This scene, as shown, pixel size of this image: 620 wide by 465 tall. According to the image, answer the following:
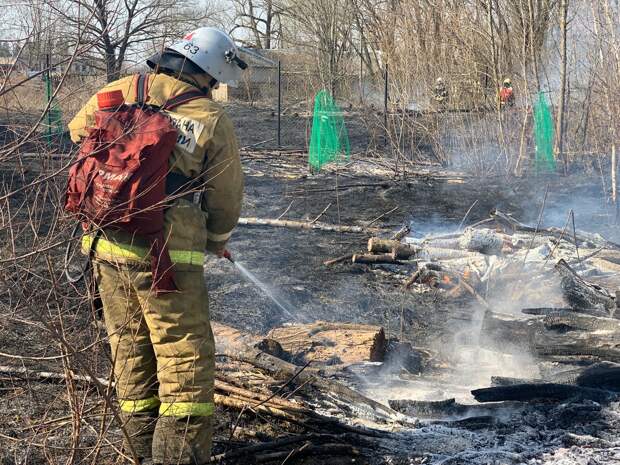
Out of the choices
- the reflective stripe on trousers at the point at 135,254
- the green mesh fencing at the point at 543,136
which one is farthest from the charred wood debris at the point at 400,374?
the green mesh fencing at the point at 543,136

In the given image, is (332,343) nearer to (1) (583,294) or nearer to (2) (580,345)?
(2) (580,345)

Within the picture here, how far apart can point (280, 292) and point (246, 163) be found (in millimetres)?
8364

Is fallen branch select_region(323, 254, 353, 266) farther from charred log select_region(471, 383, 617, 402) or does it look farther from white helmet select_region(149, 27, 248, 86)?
white helmet select_region(149, 27, 248, 86)

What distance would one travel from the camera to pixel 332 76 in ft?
88.9

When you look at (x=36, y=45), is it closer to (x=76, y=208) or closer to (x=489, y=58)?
(x=76, y=208)

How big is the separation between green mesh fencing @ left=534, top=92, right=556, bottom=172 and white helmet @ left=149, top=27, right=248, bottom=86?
11.7 meters

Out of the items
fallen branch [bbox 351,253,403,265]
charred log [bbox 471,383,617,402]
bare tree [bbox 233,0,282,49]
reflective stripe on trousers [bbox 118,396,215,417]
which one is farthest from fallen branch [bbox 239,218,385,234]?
bare tree [bbox 233,0,282,49]

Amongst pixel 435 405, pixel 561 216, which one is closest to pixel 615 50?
pixel 561 216

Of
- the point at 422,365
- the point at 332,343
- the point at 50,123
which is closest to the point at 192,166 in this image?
the point at 50,123

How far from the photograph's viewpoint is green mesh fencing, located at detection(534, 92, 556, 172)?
1438cm

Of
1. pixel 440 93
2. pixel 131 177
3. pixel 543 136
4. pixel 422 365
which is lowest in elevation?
pixel 422 365

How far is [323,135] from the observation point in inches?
592

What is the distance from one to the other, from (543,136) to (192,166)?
1237 centimetres

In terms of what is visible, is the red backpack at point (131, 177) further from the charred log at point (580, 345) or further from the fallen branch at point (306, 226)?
the fallen branch at point (306, 226)
